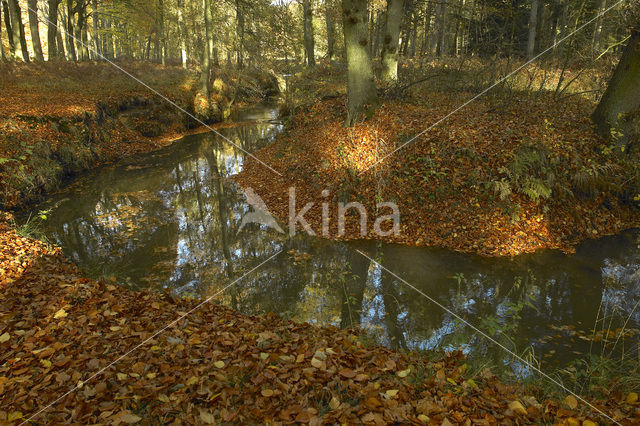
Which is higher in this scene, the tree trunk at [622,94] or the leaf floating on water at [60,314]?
the tree trunk at [622,94]

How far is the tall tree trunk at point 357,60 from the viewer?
390 inches

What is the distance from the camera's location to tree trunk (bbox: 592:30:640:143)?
27.8 feet

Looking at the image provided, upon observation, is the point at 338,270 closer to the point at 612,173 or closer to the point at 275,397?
the point at 275,397

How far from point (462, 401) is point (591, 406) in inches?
45.9

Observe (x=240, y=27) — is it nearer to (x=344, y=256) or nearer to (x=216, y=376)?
(x=344, y=256)

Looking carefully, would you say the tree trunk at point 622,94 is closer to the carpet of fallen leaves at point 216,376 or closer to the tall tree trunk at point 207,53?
the carpet of fallen leaves at point 216,376

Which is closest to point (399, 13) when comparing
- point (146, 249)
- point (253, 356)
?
point (146, 249)

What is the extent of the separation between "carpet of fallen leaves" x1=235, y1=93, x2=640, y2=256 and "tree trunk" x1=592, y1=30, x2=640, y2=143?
1.22 ft

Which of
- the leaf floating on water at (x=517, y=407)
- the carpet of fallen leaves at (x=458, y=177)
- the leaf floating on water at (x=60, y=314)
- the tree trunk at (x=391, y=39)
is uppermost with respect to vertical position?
the tree trunk at (x=391, y=39)

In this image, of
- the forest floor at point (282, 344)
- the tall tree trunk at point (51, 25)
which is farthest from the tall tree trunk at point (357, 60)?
the tall tree trunk at point (51, 25)

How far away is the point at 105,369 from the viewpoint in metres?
3.50

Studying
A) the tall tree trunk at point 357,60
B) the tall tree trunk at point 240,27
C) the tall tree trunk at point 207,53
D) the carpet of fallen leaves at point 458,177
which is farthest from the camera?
the tall tree trunk at point 207,53

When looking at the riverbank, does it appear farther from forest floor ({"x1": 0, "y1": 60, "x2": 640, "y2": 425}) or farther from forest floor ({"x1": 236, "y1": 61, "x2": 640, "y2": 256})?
forest floor ({"x1": 236, "y1": 61, "x2": 640, "y2": 256})

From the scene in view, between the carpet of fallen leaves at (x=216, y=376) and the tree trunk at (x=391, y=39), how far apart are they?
35.8ft
